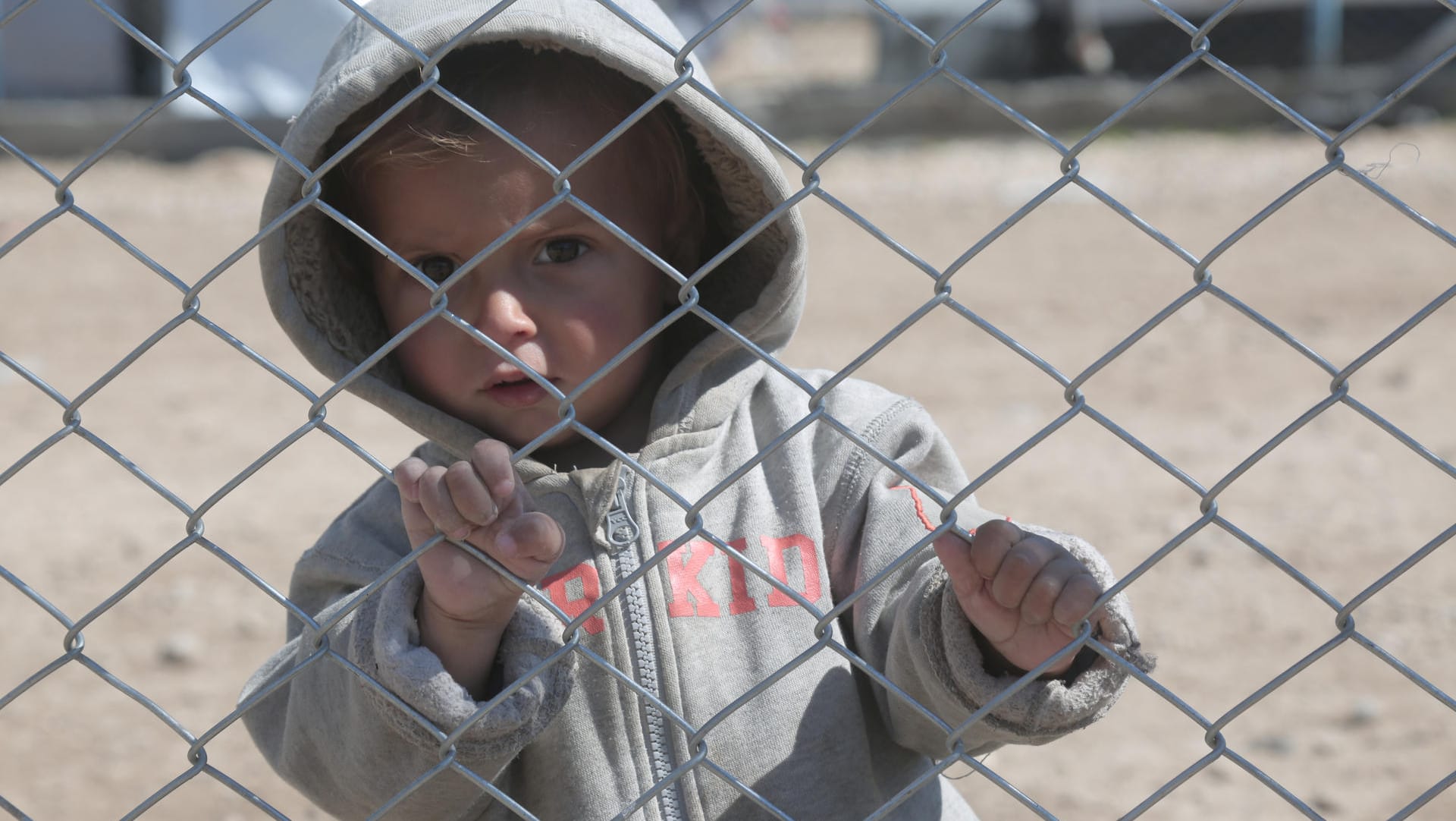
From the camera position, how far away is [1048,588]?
1461 millimetres

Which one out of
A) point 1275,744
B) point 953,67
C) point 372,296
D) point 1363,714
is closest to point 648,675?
point 372,296

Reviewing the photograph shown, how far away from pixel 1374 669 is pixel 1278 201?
230cm

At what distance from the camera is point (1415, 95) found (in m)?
9.30

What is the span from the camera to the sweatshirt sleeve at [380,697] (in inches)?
59.7

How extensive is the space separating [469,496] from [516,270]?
39 cm

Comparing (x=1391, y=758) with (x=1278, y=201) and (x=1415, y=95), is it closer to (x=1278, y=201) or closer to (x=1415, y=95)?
(x=1278, y=201)

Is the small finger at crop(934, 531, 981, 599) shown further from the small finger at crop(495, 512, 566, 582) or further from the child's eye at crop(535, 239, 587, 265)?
the child's eye at crop(535, 239, 587, 265)

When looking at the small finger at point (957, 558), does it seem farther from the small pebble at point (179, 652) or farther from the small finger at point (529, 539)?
the small pebble at point (179, 652)

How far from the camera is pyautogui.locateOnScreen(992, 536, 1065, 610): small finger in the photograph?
57.9 inches

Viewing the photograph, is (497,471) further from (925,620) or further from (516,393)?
(925,620)

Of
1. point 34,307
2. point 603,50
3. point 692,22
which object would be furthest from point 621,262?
point 692,22

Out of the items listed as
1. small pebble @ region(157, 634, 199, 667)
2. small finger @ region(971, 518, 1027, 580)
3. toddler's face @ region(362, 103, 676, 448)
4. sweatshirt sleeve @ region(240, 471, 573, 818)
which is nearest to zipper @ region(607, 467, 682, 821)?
sweatshirt sleeve @ region(240, 471, 573, 818)

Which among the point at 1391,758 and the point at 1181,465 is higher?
the point at 1181,465

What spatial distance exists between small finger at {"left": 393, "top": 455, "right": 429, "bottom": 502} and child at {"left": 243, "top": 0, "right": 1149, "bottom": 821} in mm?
40
